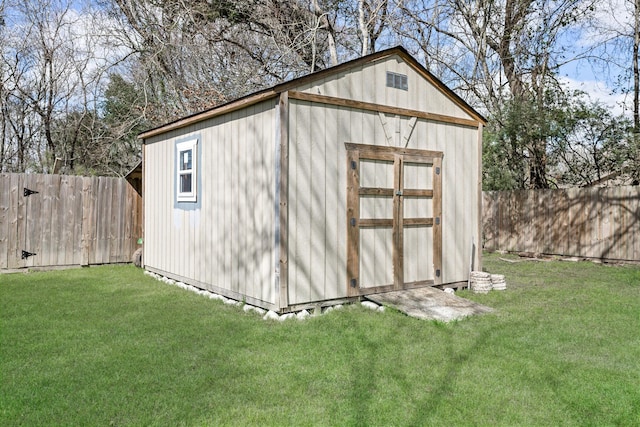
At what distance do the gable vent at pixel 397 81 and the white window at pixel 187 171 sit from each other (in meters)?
2.86

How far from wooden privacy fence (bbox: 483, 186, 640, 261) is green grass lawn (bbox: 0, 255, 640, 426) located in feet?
14.5

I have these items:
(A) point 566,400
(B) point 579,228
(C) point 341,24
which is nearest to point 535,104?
(B) point 579,228

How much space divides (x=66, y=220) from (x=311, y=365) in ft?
22.6

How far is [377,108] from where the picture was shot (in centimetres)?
604

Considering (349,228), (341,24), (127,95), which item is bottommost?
(349,228)

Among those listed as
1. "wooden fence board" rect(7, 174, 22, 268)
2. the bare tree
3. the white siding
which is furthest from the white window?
the bare tree

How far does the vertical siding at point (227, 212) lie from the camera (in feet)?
17.9

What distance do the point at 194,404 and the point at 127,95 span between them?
13588mm

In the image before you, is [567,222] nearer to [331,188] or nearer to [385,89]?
[385,89]

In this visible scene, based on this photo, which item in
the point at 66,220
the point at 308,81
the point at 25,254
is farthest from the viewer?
the point at 66,220

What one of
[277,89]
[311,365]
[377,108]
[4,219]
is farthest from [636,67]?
[4,219]

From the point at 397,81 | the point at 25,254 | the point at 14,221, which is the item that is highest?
the point at 397,81

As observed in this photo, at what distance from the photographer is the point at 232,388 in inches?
Result: 132

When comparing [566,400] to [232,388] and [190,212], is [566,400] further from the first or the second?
[190,212]
